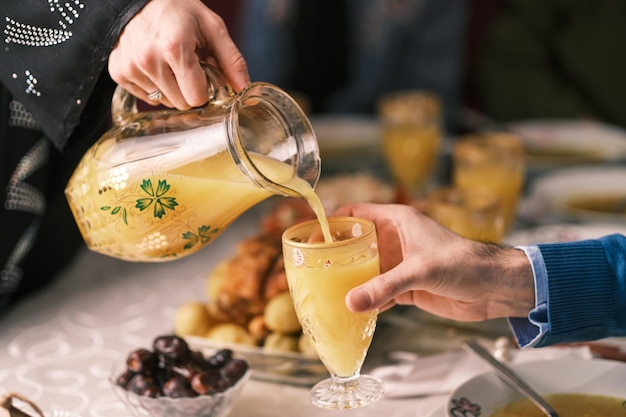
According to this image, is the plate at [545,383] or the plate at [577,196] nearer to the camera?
the plate at [545,383]

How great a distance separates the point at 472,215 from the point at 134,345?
0.63 metres

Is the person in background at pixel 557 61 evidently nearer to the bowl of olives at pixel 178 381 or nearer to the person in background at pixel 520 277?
the person in background at pixel 520 277

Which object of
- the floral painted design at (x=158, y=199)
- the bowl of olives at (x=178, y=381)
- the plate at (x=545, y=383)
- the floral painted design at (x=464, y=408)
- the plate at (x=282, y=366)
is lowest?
the plate at (x=282, y=366)

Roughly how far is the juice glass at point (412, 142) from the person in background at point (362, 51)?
1.06m

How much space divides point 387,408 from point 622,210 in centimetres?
101

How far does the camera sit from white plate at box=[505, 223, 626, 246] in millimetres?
1591

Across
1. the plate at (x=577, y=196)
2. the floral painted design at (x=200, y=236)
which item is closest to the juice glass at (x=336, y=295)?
the floral painted design at (x=200, y=236)

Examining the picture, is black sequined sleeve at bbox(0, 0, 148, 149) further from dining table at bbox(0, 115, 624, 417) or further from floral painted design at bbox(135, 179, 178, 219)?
dining table at bbox(0, 115, 624, 417)

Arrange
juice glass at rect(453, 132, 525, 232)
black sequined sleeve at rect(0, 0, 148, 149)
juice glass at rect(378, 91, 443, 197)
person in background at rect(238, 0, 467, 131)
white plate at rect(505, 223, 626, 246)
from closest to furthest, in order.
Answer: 1. black sequined sleeve at rect(0, 0, 148, 149)
2. white plate at rect(505, 223, 626, 246)
3. juice glass at rect(453, 132, 525, 232)
4. juice glass at rect(378, 91, 443, 197)
5. person in background at rect(238, 0, 467, 131)

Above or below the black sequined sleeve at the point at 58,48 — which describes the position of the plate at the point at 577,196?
below

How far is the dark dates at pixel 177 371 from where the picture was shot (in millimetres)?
1035

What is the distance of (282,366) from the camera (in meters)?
1.19

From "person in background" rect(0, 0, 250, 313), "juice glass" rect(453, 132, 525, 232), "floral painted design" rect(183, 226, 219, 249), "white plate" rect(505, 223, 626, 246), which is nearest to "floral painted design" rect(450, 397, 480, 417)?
"floral painted design" rect(183, 226, 219, 249)

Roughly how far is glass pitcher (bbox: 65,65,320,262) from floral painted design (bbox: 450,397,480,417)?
32cm
